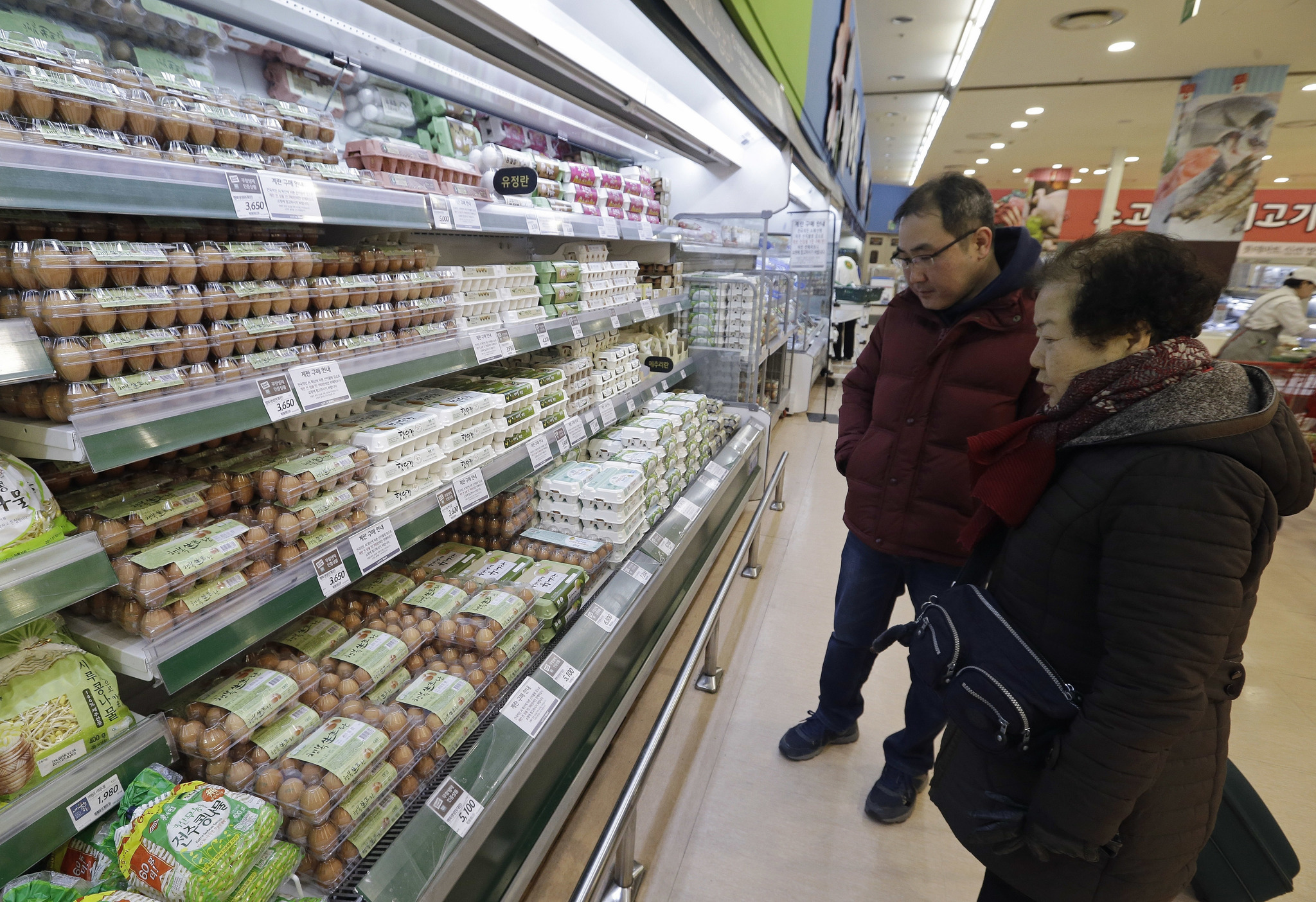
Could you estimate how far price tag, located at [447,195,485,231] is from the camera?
5.25 ft

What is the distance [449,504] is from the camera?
1.67 metres

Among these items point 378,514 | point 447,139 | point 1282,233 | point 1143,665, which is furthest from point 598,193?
point 1282,233

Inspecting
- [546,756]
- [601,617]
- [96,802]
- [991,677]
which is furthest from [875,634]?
[96,802]

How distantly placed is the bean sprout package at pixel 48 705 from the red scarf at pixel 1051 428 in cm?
156

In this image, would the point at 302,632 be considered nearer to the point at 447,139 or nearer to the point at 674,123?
the point at 447,139

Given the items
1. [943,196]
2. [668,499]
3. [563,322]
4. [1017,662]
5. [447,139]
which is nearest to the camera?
[1017,662]

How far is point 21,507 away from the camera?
902 millimetres

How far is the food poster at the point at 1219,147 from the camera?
6.32 m

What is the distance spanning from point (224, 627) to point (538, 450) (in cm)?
114

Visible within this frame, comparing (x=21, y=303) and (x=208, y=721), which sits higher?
(x=21, y=303)

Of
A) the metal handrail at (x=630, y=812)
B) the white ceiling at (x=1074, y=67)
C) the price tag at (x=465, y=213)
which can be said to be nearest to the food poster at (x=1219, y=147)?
the white ceiling at (x=1074, y=67)

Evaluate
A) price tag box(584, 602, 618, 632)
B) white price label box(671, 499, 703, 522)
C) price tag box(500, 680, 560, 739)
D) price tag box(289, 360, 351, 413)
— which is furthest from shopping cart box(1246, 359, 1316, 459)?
price tag box(289, 360, 351, 413)

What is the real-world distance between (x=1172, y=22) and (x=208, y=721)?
25.1ft

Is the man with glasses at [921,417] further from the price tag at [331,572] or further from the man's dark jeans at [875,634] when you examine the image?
the price tag at [331,572]
